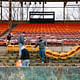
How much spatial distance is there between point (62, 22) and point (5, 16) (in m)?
14.1

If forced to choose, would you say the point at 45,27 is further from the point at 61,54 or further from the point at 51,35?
the point at 61,54

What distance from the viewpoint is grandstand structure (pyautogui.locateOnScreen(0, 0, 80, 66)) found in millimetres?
9883

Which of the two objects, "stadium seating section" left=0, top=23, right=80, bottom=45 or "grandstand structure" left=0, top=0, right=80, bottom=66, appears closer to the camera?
"grandstand structure" left=0, top=0, right=80, bottom=66

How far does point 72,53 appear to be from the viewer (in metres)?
9.15

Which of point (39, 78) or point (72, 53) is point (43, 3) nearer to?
point (72, 53)

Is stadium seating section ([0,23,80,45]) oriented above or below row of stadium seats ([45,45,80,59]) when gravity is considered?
above

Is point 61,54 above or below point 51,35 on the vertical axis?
below

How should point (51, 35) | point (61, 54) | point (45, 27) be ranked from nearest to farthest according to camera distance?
point (61, 54)
point (51, 35)
point (45, 27)

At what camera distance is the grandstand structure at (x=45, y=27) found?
988 cm

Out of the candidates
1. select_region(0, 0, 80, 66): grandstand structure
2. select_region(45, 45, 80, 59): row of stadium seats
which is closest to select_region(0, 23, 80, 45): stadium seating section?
select_region(0, 0, 80, 66): grandstand structure

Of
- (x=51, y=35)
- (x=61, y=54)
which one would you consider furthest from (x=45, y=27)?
(x=61, y=54)

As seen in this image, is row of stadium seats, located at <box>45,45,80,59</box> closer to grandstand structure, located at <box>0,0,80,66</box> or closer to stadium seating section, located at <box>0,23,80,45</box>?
grandstand structure, located at <box>0,0,80,66</box>

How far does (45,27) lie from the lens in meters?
22.6

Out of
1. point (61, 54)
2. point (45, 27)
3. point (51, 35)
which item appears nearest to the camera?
point (61, 54)
